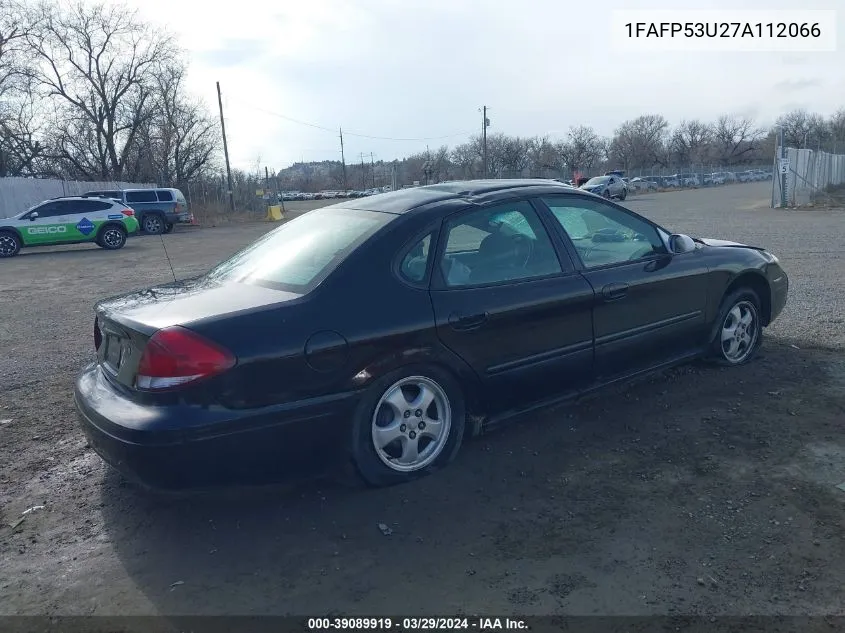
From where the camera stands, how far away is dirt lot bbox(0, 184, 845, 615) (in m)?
2.56

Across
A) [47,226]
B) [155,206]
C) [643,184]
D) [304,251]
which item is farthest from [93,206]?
[643,184]

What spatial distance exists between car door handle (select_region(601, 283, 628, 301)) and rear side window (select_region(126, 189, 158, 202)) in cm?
2627

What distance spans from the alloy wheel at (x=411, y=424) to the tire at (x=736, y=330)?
2.43m

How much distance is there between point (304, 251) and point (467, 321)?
1.00m

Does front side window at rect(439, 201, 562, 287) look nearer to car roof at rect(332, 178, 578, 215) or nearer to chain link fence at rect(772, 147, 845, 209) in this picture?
car roof at rect(332, 178, 578, 215)

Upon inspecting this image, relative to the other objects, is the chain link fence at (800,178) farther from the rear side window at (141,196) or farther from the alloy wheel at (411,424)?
the alloy wheel at (411,424)

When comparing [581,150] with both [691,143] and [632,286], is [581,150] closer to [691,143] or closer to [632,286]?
[691,143]

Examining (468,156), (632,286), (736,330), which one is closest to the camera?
(632,286)

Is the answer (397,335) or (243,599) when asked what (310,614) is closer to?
(243,599)

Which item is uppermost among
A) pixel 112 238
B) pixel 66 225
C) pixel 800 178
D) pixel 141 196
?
pixel 141 196

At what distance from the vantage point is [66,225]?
1920 cm

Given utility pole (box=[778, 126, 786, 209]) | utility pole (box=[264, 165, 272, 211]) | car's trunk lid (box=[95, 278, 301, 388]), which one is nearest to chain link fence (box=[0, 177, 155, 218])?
utility pole (box=[264, 165, 272, 211])

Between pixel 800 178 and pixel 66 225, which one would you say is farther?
pixel 800 178

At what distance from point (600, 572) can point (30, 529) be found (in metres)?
2.66
